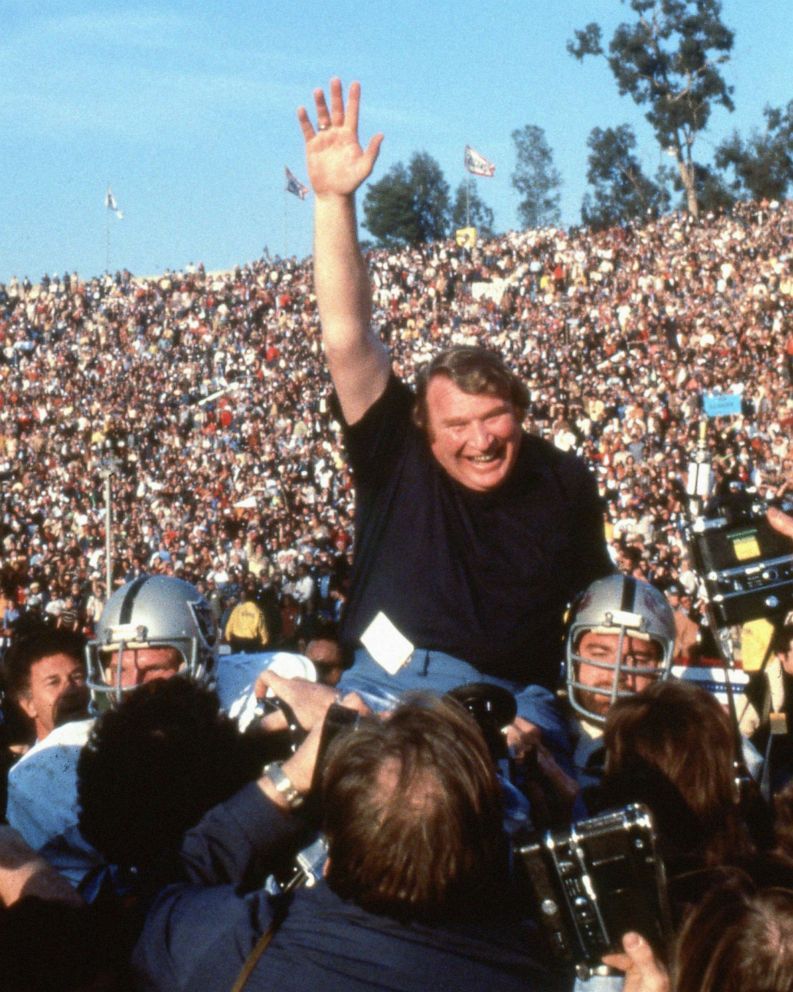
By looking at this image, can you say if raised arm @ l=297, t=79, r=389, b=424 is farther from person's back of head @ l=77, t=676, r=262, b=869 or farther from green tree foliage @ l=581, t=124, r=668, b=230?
green tree foliage @ l=581, t=124, r=668, b=230

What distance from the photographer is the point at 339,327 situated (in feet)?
9.87

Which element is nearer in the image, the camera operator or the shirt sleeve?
the camera operator

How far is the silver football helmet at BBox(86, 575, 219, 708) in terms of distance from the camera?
11.7 ft

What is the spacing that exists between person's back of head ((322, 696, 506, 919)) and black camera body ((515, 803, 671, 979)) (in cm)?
10

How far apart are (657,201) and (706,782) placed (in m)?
50.3

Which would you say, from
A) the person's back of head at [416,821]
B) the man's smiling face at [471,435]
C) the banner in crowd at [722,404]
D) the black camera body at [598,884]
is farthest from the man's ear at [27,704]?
the banner in crowd at [722,404]

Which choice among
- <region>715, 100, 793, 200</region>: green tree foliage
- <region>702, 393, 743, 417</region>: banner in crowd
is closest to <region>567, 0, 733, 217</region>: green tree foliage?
<region>715, 100, 793, 200</region>: green tree foliage

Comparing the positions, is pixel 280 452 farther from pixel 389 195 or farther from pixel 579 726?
pixel 389 195

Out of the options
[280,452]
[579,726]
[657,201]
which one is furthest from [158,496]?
[657,201]

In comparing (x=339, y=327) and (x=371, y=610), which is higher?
(x=339, y=327)

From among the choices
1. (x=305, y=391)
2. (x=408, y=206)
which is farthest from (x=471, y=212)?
(x=305, y=391)

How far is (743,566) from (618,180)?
51011mm

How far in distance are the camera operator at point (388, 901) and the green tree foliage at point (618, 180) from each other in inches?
1969

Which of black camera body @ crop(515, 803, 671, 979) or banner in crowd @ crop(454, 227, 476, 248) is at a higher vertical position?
banner in crowd @ crop(454, 227, 476, 248)
